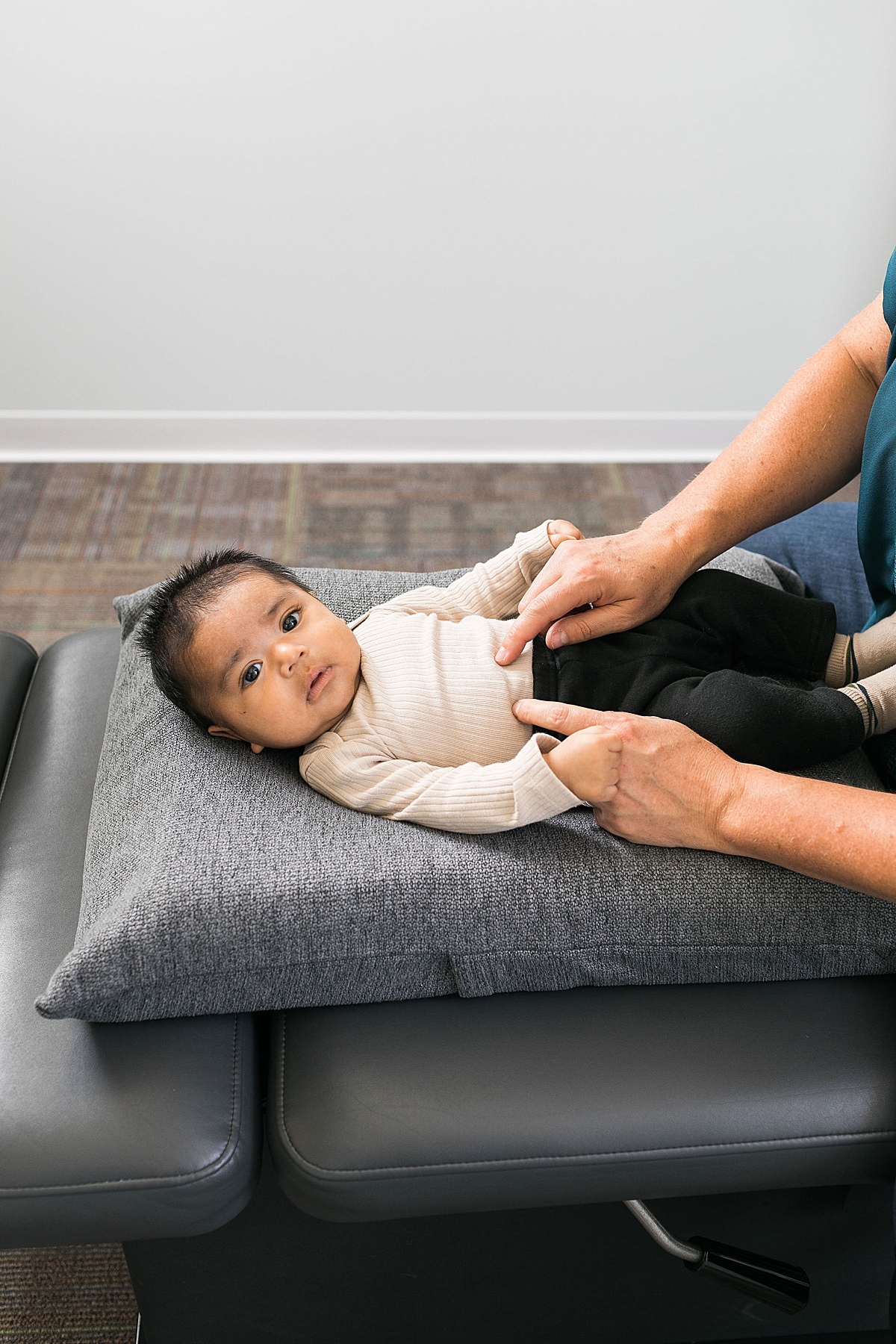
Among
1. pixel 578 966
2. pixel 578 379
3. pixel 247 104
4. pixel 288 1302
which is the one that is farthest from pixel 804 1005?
pixel 247 104

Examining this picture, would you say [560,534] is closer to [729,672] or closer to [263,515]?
[729,672]

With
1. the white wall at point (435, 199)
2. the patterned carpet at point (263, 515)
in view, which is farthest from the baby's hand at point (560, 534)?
the white wall at point (435, 199)

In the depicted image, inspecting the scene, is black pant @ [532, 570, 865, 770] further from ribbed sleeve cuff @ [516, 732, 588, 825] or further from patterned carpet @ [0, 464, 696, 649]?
patterned carpet @ [0, 464, 696, 649]

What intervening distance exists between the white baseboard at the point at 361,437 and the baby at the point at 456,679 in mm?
1523

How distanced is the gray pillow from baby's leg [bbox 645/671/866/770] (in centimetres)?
13

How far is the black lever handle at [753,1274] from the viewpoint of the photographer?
1006 mm

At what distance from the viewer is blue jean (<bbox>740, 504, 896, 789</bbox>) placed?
1342 mm

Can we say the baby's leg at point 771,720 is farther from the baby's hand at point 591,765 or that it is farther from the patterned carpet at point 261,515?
the patterned carpet at point 261,515

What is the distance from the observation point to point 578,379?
269cm

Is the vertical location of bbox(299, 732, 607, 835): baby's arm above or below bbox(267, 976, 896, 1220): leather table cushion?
above

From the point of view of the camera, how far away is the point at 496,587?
1.30m

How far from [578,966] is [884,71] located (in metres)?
2.25

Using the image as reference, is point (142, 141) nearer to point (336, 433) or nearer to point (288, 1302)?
point (336, 433)

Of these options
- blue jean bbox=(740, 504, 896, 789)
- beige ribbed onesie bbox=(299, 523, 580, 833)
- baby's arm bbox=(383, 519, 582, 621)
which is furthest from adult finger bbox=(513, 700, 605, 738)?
blue jean bbox=(740, 504, 896, 789)
